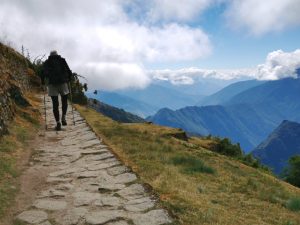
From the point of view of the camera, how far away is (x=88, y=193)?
10078mm

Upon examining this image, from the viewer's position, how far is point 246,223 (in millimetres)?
8695

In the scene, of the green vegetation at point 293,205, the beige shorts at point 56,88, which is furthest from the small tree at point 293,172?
the green vegetation at point 293,205

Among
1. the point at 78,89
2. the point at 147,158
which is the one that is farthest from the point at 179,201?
the point at 78,89

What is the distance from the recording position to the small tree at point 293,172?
3029 inches

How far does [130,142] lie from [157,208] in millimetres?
8207

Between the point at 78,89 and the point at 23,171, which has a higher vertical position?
the point at 78,89

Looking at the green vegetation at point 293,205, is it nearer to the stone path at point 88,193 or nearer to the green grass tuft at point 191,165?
the green grass tuft at point 191,165

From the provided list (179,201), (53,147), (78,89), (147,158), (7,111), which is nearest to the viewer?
(179,201)

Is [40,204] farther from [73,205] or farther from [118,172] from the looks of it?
[118,172]

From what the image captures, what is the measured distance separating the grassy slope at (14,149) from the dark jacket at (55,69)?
2.47 meters

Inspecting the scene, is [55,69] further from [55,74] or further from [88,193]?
[88,193]

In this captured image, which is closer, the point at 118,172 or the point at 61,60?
the point at 118,172

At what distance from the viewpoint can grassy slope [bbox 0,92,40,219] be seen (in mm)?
9852

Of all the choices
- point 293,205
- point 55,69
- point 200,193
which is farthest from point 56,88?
point 293,205
